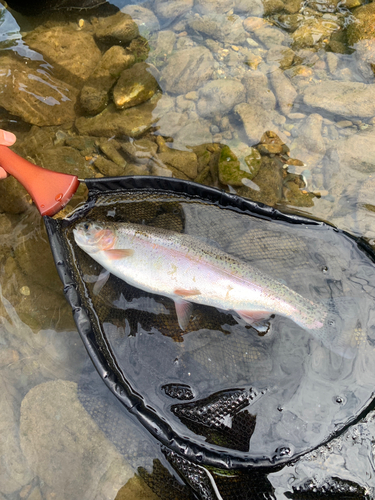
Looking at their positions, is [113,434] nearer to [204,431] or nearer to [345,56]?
[204,431]

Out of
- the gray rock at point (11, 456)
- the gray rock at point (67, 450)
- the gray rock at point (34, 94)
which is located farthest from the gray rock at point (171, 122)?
the gray rock at point (11, 456)

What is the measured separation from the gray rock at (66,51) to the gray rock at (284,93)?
8.66 ft

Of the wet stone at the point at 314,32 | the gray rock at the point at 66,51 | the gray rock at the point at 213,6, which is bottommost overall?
the gray rock at the point at 66,51

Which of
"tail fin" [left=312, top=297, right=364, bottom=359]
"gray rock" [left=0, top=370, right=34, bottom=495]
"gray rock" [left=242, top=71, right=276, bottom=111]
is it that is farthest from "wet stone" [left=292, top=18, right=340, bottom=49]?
"gray rock" [left=0, top=370, right=34, bottom=495]

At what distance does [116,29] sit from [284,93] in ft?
8.77

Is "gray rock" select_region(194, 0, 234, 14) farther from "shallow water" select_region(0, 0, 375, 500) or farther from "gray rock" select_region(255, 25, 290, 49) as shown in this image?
"gray rock" select_region(255, 25, 290, 49)

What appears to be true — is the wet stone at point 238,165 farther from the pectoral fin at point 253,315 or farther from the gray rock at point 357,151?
the pectoral fin at point 253,315

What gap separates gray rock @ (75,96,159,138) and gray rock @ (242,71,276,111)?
1331 millimetres

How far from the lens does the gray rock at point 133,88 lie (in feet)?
13.7

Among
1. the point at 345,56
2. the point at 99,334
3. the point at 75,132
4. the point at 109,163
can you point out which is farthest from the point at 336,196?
the point at 75,132

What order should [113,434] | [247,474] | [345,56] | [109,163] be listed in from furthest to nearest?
1. [345,56]
2. [109,163]
3. [113,434]
4. [247,474]

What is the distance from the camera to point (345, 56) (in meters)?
4.29

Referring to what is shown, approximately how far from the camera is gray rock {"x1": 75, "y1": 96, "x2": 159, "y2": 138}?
4086 mm

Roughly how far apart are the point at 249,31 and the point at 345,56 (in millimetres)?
1459
